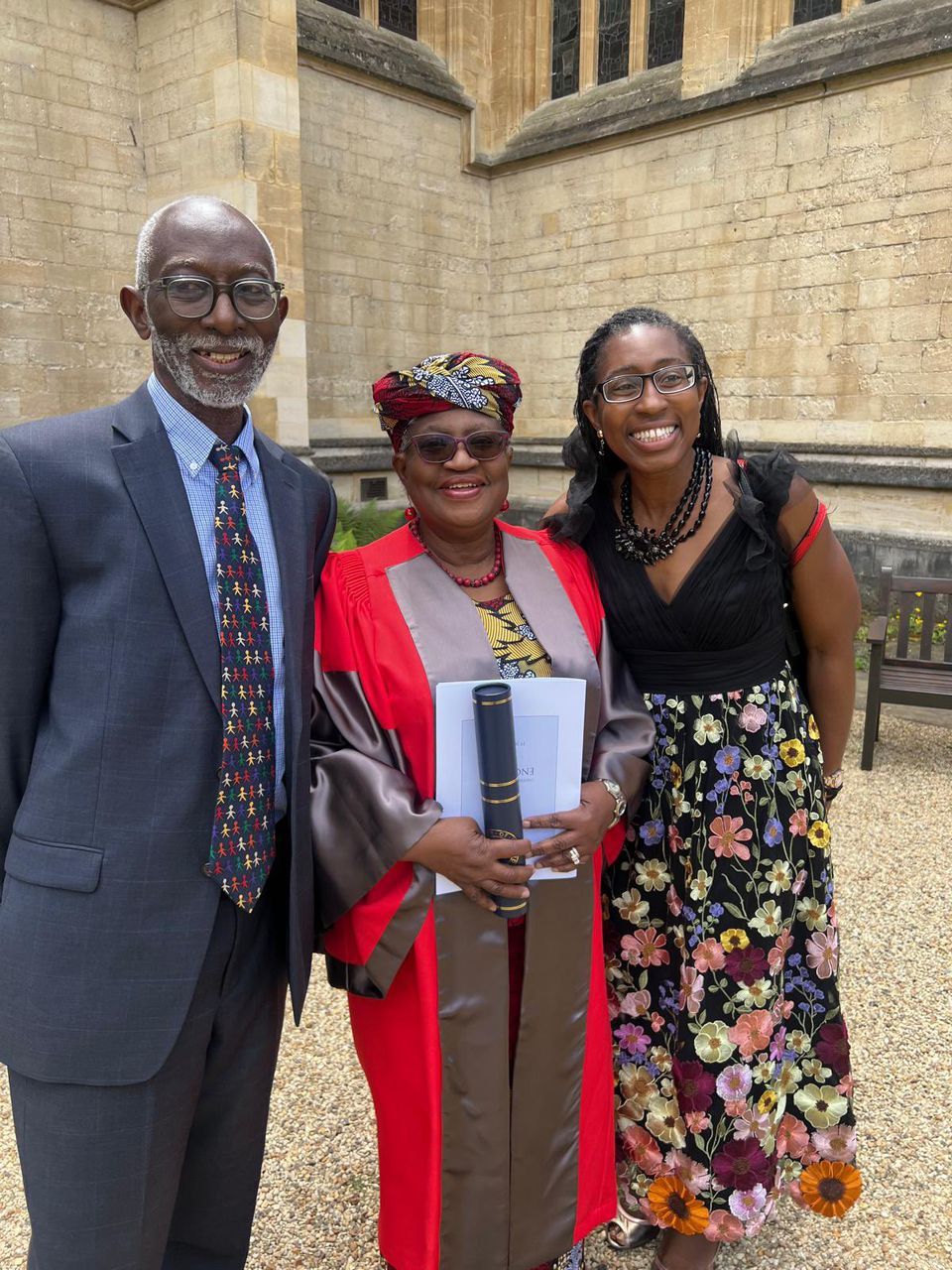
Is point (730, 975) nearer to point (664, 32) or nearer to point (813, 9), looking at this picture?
point (813, 9)

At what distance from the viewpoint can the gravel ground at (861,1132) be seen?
2.26 meters

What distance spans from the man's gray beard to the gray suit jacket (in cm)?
10

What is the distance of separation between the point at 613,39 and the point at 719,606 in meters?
12.2

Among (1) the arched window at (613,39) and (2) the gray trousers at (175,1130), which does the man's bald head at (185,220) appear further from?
(1) the arched window at (613,39)

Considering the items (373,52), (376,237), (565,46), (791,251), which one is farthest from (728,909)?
(565,46)

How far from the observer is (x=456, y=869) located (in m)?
1.65

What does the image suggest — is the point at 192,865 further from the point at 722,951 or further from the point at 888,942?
the point at 888,942

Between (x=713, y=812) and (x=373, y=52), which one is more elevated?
(x=373, y=52)

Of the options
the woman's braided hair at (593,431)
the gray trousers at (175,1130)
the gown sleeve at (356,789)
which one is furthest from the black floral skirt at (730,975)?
the gray trousers at (175,1130)

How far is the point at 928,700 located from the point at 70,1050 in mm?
5221

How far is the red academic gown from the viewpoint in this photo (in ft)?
5.57

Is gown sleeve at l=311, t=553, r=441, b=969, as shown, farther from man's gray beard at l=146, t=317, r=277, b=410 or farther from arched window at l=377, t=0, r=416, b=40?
arched window at l=377, t=0, r=416, b=40

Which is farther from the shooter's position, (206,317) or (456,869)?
(456,869)

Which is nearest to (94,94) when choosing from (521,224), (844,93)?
(521,224)
